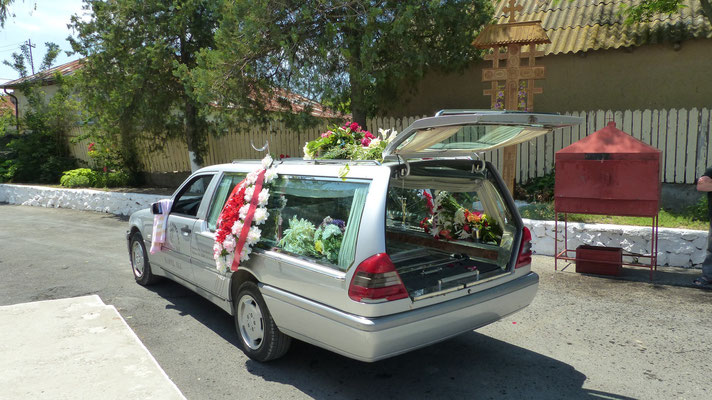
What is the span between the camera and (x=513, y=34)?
8.46 meters

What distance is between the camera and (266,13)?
973 cm

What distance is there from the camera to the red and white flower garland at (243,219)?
13.6 feet

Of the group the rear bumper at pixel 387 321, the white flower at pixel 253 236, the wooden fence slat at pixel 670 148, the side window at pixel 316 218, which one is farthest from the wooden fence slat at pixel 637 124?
the white flower at pixel 253 236

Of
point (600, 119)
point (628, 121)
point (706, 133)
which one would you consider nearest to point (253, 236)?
point (600, 119)

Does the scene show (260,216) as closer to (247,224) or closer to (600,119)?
(247,224)

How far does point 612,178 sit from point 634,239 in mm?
1211

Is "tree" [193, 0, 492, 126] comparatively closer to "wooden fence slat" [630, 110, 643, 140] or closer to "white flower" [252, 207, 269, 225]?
"wooden fence slat" [630, 110, 643, 140]

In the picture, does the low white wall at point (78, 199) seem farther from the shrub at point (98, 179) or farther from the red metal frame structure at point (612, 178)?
the red metal frame structure at point (612, 178)

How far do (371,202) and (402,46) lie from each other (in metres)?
7.28

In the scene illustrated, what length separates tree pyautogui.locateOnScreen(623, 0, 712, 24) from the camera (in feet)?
29.0

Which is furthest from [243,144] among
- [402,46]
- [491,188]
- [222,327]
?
[491,188]

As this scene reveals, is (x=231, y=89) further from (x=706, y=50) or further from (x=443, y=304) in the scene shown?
(x=706, y=50)

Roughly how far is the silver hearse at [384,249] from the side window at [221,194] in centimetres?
1

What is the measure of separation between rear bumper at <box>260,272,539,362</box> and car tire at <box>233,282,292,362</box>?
164 mm
